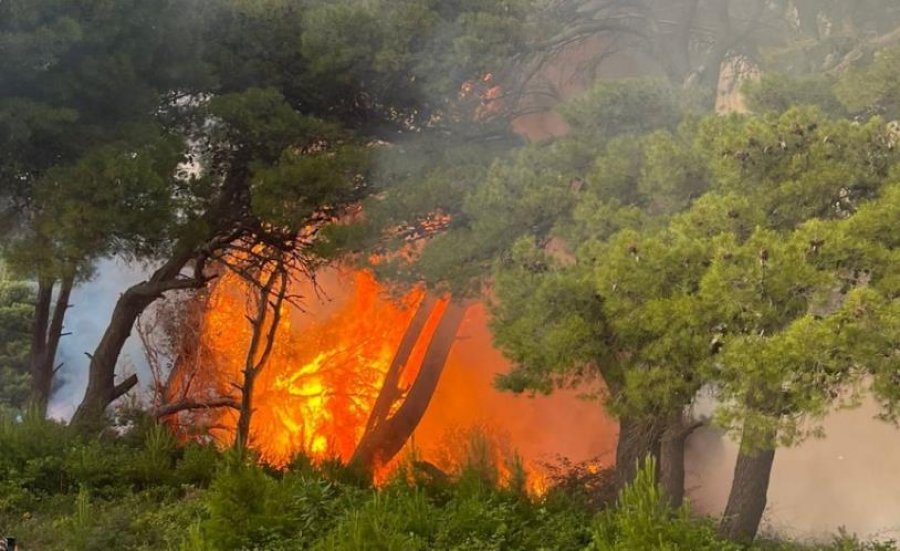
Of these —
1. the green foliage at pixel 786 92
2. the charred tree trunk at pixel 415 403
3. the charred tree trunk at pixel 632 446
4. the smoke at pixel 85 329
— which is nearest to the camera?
the green foliage at pixel 786 92

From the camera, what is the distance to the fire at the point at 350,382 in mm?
14727

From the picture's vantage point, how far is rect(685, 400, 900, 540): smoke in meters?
12.4

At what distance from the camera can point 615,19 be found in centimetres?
1112

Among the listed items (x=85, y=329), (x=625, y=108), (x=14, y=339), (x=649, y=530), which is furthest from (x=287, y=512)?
(x=85, y=329)

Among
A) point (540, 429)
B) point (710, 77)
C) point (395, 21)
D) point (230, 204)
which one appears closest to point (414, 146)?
point (395, 21)

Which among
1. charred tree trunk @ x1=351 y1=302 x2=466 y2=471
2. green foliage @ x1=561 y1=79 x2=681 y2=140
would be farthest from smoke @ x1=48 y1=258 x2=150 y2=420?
green foliage @ x1=561 y1=79 x2=681 y2=140

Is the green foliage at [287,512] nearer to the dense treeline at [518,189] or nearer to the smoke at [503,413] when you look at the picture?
the dense treeline at [518,189]

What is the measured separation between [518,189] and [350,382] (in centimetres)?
764

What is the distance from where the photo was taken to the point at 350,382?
15312 millimetres

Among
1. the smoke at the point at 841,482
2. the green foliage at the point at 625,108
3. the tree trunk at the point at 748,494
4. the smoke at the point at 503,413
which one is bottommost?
the tree trunk at the point at 748,494

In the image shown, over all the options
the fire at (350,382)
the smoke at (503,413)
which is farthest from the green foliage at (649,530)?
the fire at (350,382)

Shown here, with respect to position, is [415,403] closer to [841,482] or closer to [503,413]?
[503,413]

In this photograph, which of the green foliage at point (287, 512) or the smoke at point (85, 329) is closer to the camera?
the green foliage at point (287, 512)

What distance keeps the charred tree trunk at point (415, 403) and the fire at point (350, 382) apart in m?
0.33
